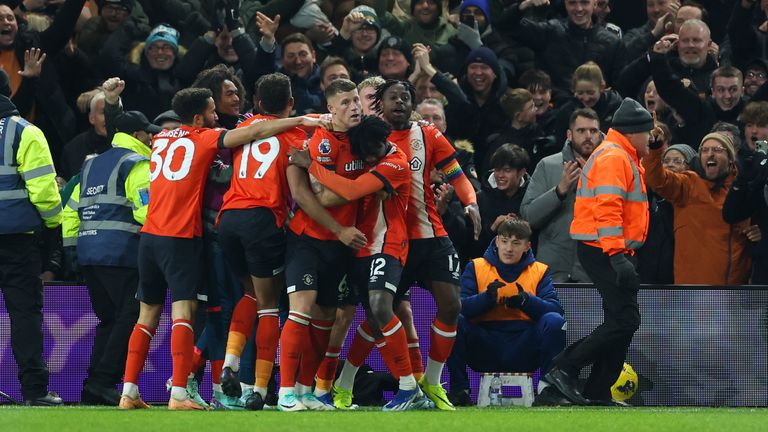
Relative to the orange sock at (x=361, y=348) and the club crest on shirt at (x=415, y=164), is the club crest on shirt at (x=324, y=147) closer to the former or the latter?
the club crest on shirt at (x=415, y=164)

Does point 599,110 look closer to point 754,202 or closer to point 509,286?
point 754,202

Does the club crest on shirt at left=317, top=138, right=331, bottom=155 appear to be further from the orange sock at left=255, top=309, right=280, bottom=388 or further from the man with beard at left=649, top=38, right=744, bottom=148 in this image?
the man with beard at left=649, top=38, right=744, bottom=148

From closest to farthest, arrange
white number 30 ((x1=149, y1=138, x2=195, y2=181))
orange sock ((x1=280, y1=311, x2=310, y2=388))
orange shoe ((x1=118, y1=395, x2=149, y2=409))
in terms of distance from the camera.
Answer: orange sock ((x1=280, y1=311, x2=310, y2=388)) < orange shoe ((x1=118, y1=395, x2=149, y2=409)) < white number 30 ((x1=149, y1=138, x2=195, y2=181))

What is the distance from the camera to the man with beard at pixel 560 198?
484 inches

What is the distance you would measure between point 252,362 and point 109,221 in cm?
178

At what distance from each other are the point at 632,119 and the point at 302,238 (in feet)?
9.29

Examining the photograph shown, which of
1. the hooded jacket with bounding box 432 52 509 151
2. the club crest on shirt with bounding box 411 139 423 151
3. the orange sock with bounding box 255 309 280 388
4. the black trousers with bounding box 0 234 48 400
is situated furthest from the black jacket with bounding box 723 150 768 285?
the black trousers with bounding box 0 234 48 400

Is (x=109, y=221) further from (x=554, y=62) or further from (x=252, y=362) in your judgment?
(x=554, y=62)

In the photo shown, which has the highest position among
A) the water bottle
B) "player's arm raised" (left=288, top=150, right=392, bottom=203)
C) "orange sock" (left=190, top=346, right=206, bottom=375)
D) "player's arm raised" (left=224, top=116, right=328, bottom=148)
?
"player's arm raised" (left=224, top=116, right=328, bottom=148)

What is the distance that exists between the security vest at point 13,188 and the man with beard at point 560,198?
4.11m

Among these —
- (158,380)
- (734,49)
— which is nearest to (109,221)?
(158,380)

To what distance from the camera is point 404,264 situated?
10.3m

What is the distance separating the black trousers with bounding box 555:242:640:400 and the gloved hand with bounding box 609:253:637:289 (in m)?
→ 0.03

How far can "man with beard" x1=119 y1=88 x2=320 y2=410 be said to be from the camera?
33.5 feet
